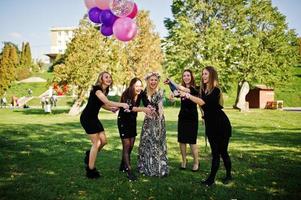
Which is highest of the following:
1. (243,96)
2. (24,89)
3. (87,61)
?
(87,61)

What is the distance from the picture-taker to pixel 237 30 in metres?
33.1

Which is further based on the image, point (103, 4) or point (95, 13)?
point (95, 13)

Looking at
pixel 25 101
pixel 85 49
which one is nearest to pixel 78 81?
pixel 85 49

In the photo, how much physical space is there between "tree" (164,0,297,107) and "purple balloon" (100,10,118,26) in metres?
23.2

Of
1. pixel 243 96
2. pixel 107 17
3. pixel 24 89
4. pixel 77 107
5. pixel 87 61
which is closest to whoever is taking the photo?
pixel 107 17

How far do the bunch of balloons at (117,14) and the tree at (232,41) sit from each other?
23.3 m

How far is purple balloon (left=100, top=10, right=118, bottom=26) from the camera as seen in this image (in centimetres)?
892

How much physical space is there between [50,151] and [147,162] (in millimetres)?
4343

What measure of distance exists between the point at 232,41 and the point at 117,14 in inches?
996

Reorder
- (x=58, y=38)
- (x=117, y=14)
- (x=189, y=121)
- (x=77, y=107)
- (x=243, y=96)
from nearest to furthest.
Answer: (x=189, y=121)
(x=117, y=14)
(x=77, y=107)
(x=243, y=96)
(x=58, y=38)

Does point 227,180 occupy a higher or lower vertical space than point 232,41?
lower

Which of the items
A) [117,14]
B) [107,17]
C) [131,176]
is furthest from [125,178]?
[107,17]

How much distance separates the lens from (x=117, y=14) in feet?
27.9

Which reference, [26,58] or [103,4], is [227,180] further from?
[26,58]
